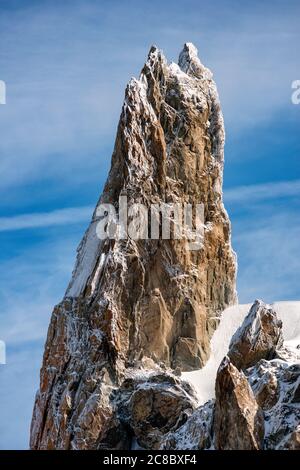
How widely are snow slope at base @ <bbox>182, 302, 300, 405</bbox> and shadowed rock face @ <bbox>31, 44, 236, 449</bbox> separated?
860 mm

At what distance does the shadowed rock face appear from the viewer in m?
126

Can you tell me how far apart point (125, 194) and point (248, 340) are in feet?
54.7

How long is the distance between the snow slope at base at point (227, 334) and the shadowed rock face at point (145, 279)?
2.82 feet

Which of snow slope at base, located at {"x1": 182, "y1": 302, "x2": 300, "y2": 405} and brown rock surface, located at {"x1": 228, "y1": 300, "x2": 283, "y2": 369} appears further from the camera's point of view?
snow slope at base, located at {"x1": 182, "y1": 302, "x2": 300, "y2": 405}

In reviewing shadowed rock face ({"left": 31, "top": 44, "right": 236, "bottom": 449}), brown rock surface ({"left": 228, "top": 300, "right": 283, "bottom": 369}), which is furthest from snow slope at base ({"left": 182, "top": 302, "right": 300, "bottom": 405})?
brown rock surface ({"left": 228, "top": 300, "right": 283, "bottom": 369})

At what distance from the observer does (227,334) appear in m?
135

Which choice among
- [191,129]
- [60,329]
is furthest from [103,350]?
[191,129]

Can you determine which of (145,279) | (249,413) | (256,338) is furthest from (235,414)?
(145,279)

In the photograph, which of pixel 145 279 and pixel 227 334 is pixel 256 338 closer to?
pixel 227 334

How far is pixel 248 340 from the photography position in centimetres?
12325

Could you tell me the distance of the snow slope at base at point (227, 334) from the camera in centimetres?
12750

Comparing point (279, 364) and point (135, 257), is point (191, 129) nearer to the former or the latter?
point (135, 257)

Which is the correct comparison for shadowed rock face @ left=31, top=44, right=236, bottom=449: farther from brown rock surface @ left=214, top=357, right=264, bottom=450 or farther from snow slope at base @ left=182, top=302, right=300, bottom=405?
brown rock surface @ left=214, top=357, right=264, bottom=450

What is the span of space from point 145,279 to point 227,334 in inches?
361
